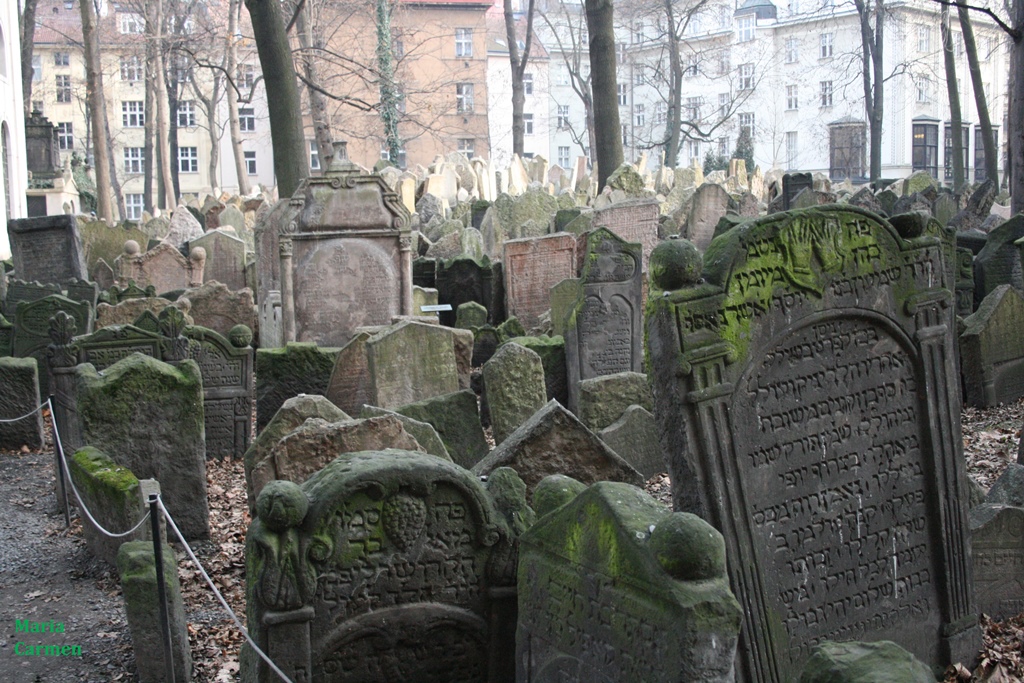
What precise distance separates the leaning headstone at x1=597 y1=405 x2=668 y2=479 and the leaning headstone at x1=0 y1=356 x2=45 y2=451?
205 inches

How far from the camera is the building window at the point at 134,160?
6047 cm

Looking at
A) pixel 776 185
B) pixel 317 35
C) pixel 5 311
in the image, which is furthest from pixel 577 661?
pixel 317 35

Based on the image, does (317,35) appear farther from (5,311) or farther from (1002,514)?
(1002,514)

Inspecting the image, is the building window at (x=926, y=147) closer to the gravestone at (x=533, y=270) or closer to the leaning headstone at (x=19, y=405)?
the gravestone at (x=533, y=270)

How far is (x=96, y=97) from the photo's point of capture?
2583cm

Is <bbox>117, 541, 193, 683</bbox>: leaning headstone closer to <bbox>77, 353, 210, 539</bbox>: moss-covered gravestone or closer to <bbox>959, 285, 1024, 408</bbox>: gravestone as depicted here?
<bbox>77, 353, 210, 539</bbox>: moss-covered gravestone

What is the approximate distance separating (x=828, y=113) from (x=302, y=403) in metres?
55.8

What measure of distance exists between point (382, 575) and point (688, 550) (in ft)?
5.00

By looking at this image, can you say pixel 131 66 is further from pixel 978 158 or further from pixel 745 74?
pixel 978 158

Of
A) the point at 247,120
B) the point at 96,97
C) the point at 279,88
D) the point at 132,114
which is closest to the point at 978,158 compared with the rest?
the point at 247,120

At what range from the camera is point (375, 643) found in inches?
168

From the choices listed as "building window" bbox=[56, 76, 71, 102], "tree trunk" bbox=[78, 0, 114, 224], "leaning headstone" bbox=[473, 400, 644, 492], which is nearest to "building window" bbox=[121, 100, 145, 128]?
"building window" bbox=[56, 76, 71, 102]

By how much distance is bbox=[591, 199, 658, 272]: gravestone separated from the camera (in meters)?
16.5

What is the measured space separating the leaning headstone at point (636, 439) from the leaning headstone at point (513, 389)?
933 millimetres
